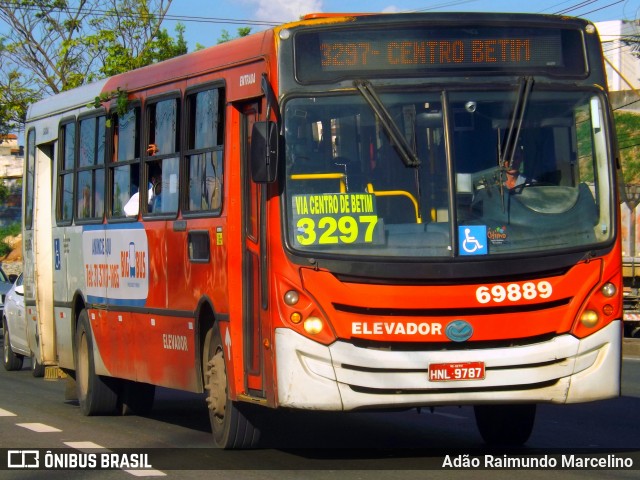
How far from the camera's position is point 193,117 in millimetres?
10516

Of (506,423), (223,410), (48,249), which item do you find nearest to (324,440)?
(223,410)

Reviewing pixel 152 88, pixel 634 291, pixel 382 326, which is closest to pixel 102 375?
pixel 152 88

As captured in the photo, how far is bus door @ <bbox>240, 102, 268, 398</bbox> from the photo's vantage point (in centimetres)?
877

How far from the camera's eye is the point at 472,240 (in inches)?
332

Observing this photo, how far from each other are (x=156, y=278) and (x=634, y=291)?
1588 cm

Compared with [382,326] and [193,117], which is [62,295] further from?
[382,326]

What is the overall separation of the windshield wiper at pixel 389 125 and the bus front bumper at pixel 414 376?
127cm

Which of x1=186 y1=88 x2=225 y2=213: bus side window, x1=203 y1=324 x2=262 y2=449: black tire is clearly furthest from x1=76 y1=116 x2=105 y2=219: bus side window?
x1=203 y1=324 x2=262 y2=449: black tire

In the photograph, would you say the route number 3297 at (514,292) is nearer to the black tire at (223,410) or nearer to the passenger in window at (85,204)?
the black tire at (223,410)

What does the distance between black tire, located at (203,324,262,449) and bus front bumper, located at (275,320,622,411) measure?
49.2 inches

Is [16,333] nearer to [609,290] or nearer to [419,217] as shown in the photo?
[419,217]

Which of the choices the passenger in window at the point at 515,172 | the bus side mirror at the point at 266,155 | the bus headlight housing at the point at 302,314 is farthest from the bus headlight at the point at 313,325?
the passenger in window at the point at 515,172

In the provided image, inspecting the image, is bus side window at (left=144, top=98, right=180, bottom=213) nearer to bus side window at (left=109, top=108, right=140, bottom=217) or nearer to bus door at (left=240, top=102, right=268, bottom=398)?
bus side window at (left=109, top=108, right=140, bottom=217)

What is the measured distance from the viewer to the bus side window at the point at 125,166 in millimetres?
11961
